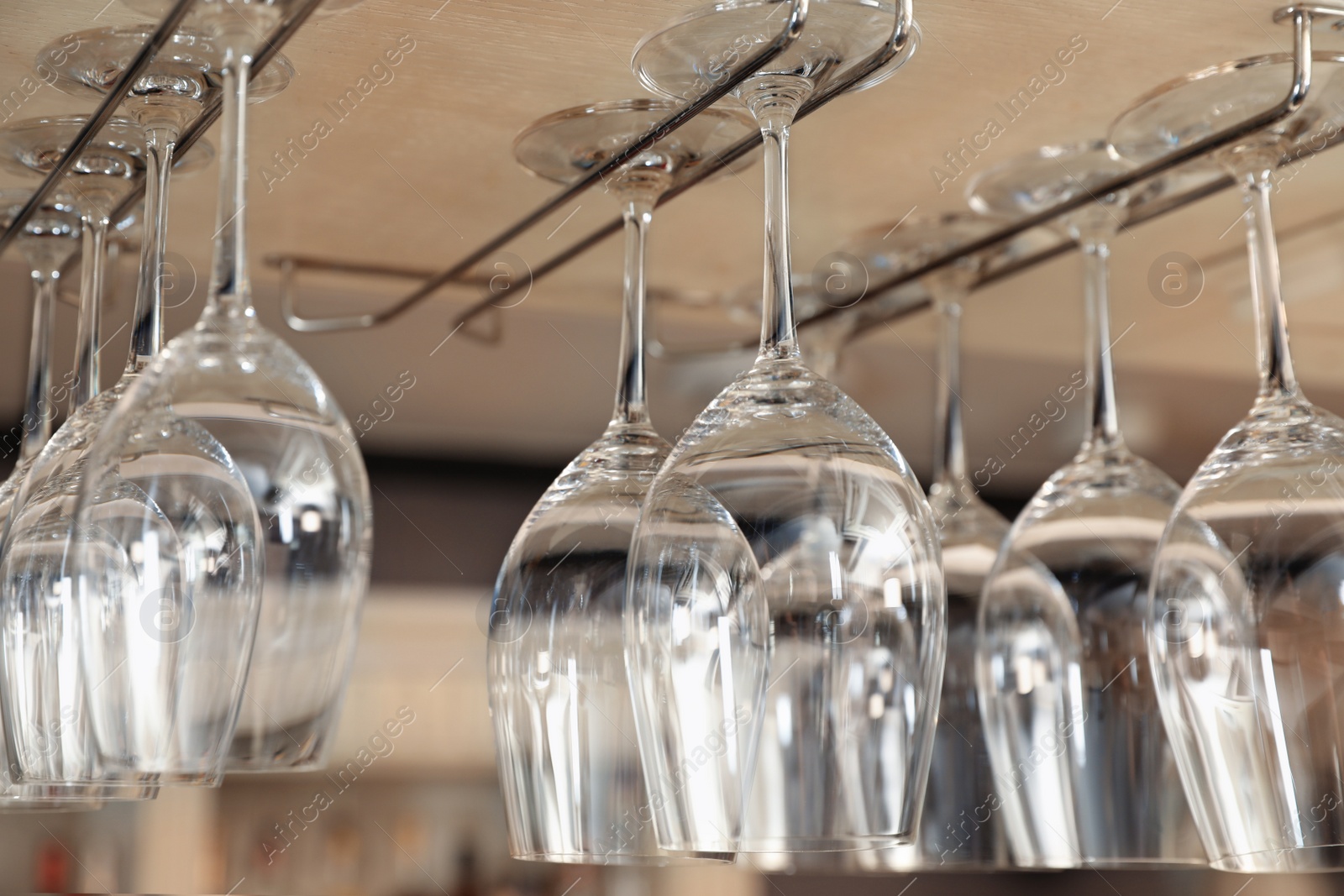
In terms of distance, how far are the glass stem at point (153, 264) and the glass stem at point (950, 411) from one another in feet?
1.55

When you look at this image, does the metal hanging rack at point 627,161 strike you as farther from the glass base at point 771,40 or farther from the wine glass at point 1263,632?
the wine glass at point 1263,632

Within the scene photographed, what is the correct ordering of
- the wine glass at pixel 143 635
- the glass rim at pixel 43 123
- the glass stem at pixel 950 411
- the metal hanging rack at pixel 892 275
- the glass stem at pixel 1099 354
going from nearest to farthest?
1. the wine glass at pixel 143 635
2. the metal hanging rack at pixel 892 275
3. the glass rim at pixel 43 123
4. the glass stem at pixel 1099 354
5. the glass stem at pixel 950 411

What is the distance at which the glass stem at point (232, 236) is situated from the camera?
0.49m

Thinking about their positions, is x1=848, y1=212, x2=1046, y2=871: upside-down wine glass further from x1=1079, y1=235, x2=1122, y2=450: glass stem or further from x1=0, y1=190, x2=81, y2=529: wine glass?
x1=0, y1=190, x2=81, y2=529: wine glass

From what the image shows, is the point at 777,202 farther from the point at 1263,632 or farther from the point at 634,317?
the point at 1263,632

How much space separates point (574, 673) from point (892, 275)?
1.51 ft

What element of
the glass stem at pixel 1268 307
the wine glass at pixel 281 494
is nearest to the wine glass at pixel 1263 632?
the glass stem at pixel 1268 307

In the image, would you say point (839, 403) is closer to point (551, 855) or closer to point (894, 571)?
point (894, 571)

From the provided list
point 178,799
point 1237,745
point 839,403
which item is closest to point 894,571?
point 839,403

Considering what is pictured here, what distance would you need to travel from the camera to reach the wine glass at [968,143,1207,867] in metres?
0.75

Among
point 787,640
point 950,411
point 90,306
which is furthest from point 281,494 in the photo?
point 950,411

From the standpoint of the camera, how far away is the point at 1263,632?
1.86 feet

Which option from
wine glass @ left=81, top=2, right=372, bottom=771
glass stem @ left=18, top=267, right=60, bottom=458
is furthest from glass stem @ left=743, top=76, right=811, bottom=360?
glass stem @ left=18, top=267, right=60, bottom=458

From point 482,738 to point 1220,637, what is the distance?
8.08ft
